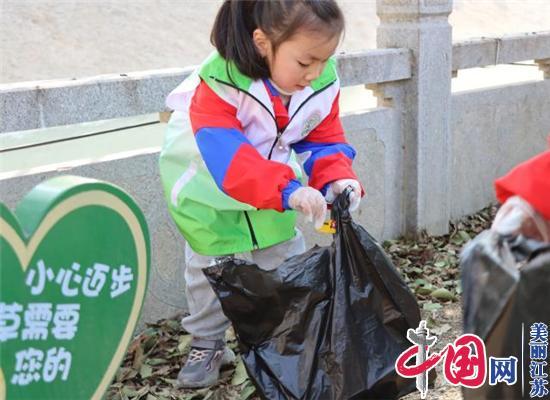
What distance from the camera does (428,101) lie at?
484 centimetres

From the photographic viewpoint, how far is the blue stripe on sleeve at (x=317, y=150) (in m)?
3.05

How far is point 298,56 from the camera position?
2.74 m

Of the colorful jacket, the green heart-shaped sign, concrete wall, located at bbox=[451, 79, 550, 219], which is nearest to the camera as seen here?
the green heart-shaped sign

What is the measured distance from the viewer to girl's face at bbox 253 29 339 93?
107 inches

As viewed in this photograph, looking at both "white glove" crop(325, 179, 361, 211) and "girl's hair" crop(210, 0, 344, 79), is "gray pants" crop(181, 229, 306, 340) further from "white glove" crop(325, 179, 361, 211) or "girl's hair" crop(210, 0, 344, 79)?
"girl's hair" crop(210, 0, 344, 79)

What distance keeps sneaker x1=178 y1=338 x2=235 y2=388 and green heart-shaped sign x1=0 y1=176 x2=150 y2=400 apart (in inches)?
47.2

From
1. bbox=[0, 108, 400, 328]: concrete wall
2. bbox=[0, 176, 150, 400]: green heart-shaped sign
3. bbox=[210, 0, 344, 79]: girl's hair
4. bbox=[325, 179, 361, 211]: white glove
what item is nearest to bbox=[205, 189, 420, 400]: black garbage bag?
bbox=[325, 179, 361, 211]: white glove

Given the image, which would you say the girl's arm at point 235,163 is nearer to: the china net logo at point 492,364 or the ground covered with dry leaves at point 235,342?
the china net logo at point 492,364

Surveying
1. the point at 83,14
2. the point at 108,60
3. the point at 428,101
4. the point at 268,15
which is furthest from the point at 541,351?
the point at 83,14

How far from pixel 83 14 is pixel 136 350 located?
1207 centimetres

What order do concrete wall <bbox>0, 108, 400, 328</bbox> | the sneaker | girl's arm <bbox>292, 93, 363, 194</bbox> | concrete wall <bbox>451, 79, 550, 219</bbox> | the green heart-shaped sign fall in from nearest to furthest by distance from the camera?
1. the green heart-shaped sign
2. girl's arm <bbox>292, 93, 363, 194</bbox>
3. the sneaker
4. concrete wall <bbox>0, 108, 400, 328</bbox>
5. concrete wall <bbox>451, 79, 550, 219</bbox>

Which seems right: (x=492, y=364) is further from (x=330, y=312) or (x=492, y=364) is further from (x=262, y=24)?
(x=262, y=24)

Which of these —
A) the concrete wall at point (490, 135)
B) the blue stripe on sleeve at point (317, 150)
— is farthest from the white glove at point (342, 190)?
the concrete wall at point (490, 135)

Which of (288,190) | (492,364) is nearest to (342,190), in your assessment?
(288,190)
